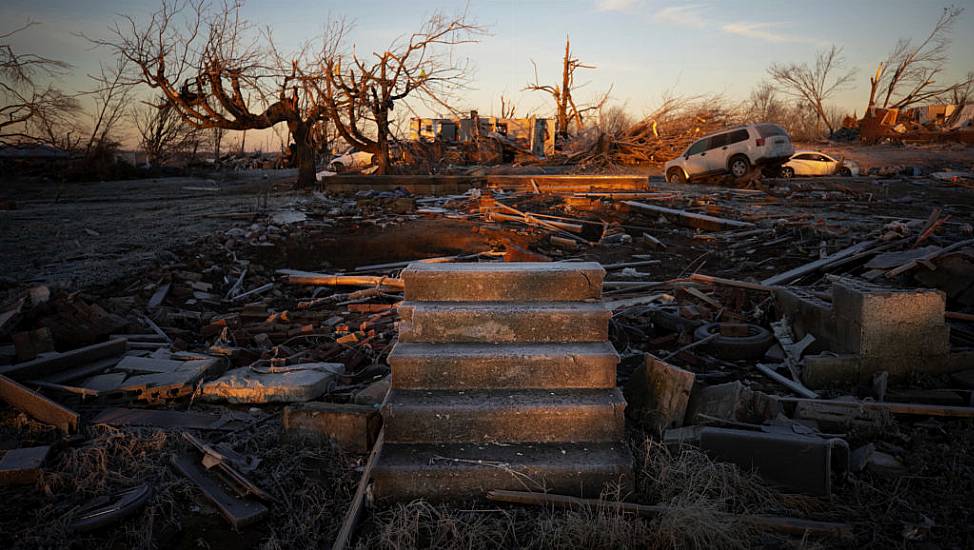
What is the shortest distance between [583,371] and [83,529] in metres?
2.86

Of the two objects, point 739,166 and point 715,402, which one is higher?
point 739,166

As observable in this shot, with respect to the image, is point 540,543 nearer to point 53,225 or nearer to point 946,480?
point 946,480

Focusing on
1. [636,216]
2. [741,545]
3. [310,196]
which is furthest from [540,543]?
[310,196]

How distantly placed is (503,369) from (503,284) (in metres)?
0.63

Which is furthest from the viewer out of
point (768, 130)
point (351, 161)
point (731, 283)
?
point (351, 161)

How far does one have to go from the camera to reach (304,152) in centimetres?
1875

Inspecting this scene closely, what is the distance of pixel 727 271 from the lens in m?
8.67

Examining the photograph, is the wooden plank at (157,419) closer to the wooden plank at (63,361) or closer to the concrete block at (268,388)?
the concrete block at (268,388)

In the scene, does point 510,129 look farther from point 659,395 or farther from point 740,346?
point 659,395

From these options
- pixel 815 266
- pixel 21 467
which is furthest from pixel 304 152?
pixel 21 467

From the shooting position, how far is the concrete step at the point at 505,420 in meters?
3.47

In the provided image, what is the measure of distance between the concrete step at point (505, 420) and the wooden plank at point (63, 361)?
3117 mm

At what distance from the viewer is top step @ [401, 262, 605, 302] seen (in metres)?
4.00

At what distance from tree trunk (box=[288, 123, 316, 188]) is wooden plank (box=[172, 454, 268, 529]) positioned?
16.3 m
